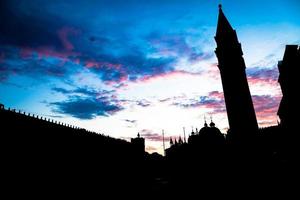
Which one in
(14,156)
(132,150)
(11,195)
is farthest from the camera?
(132,150)

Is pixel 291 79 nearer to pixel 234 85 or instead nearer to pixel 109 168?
pixel 234 85

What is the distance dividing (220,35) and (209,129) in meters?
18.2

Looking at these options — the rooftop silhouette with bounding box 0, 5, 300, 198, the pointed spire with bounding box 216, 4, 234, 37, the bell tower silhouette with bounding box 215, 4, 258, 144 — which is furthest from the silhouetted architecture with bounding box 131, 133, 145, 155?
the pointed spire with bounding box 216, 4, 234, 37

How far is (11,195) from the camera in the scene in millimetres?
16734

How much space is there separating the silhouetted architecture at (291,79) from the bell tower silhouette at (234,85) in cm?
828

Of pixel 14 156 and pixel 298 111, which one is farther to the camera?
pixel 298 111

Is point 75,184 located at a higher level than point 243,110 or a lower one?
lower

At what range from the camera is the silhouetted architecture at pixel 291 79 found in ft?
86.6

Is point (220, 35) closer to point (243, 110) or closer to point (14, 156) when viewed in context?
point (243, 110)

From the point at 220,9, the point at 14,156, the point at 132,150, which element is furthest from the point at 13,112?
the point at 220,9

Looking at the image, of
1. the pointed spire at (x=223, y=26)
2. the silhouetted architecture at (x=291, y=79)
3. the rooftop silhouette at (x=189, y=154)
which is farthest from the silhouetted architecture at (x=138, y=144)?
the pointed spire at (x=223, y=26)

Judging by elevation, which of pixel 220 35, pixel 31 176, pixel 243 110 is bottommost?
pixel 31 176

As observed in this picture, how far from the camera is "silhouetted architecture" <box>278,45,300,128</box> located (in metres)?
26.4

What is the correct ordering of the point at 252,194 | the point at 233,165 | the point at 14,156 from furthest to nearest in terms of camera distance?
the point at 233,165, the point at 252,194, the point at 14,156
